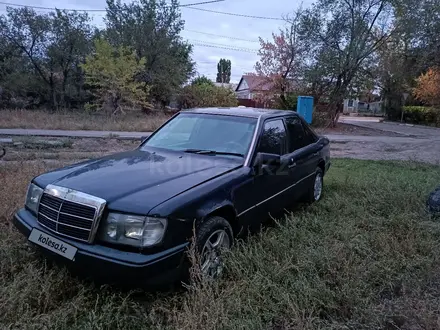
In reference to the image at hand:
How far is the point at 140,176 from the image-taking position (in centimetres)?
285

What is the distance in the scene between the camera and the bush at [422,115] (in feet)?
82.5

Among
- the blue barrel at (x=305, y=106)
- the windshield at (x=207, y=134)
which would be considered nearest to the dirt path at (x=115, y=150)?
the blue barrel at (x=305, y=106)

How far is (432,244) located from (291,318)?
2092 mm

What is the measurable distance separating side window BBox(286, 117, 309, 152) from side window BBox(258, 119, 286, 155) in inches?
7.8

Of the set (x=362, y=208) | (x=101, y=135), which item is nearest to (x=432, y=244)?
(x=362, y=208)

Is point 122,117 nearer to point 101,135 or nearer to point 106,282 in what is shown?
point 101,135

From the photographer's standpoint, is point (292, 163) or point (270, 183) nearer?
point (270, 183)

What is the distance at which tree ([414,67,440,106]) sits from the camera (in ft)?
72.8

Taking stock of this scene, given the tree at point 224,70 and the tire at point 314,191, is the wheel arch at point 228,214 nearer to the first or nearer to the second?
the tire at point 314,191

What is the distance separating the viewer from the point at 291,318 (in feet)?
7.39

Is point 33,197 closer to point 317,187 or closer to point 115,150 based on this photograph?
point 317,187

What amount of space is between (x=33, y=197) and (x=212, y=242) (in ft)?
5.26

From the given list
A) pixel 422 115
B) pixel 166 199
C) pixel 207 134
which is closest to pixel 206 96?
pixel 422 115

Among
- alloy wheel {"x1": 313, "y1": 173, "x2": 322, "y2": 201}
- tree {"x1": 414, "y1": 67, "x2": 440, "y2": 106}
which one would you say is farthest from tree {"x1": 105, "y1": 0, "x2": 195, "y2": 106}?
alloy wheel {"x1": 313, "y1": 173, "x2": 322, "y2": 201}
